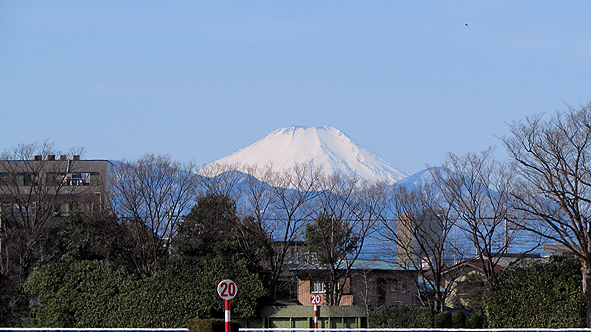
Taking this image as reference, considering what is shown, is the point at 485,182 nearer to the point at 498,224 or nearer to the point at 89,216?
the point at 498,224

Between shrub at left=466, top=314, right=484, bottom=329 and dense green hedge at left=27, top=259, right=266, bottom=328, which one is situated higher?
dense green hedge at left=27, top=259, right=266, bottom=328

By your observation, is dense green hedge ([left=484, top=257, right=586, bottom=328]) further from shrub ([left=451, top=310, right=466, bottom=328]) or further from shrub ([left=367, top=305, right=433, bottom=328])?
shrub ([left=451, top=310, right=466, bottom=328])

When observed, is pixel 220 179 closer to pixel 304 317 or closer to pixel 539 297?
pixel 304 317

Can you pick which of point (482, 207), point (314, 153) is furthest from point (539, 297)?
point (314, 153)

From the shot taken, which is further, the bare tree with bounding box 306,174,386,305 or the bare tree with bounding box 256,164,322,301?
the bare tree with bounding box 306,174,386,305

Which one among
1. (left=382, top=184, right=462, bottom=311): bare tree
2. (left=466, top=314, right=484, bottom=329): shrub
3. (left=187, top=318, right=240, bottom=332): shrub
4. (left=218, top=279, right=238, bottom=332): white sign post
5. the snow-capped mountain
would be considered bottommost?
(left=466, top=314, right=484, bottom=329): shrub

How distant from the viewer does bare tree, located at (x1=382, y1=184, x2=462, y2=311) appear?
102 ft

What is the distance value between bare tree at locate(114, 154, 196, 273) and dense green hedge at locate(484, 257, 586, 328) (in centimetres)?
1459

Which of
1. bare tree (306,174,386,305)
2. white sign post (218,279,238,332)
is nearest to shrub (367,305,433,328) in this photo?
bare tree (306,174,386,305)

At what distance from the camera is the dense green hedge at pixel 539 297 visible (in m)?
23.5

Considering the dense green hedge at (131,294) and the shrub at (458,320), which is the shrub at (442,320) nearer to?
the shrub at (458,320)

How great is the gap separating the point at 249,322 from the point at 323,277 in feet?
22.5

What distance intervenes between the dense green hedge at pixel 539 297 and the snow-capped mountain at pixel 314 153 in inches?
3325

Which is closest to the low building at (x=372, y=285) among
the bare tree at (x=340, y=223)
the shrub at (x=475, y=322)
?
the bare tree at (x=340, y=223)
